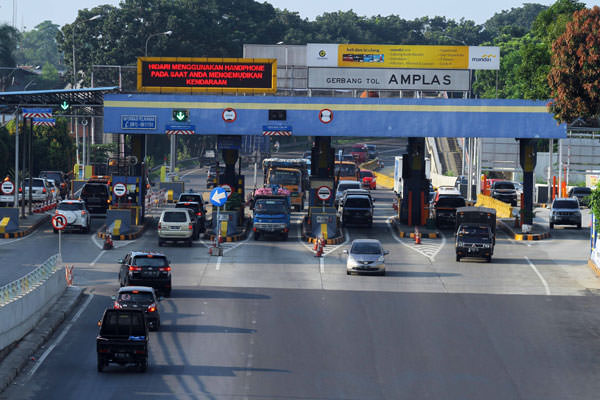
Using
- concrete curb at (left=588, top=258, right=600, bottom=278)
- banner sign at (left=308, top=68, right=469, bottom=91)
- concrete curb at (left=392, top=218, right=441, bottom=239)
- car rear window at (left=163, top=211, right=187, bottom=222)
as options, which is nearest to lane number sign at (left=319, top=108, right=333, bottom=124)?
banner sign at (left=308, top=68, right=469, bottom=91)

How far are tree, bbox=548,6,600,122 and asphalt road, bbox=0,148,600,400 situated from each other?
661cm

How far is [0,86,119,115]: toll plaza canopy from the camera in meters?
50.8

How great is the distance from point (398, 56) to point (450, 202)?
8.20 metres

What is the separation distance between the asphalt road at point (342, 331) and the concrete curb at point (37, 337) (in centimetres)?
31

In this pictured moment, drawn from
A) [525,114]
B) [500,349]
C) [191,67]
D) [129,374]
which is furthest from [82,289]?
[525,114]

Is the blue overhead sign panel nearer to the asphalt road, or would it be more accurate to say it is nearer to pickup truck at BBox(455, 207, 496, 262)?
the asphalt road

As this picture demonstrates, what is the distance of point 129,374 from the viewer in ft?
75.8

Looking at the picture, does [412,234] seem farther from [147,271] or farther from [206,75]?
[147,271]

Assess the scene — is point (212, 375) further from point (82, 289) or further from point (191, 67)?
point (191, 67)

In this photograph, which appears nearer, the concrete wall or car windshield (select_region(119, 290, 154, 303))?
the concrete wall

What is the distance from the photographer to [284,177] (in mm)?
63656

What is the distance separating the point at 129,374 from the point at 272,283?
14045 millimetres

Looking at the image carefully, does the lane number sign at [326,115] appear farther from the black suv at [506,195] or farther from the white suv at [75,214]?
the black suv at [506,195]

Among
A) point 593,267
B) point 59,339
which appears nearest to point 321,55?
point 593,267
